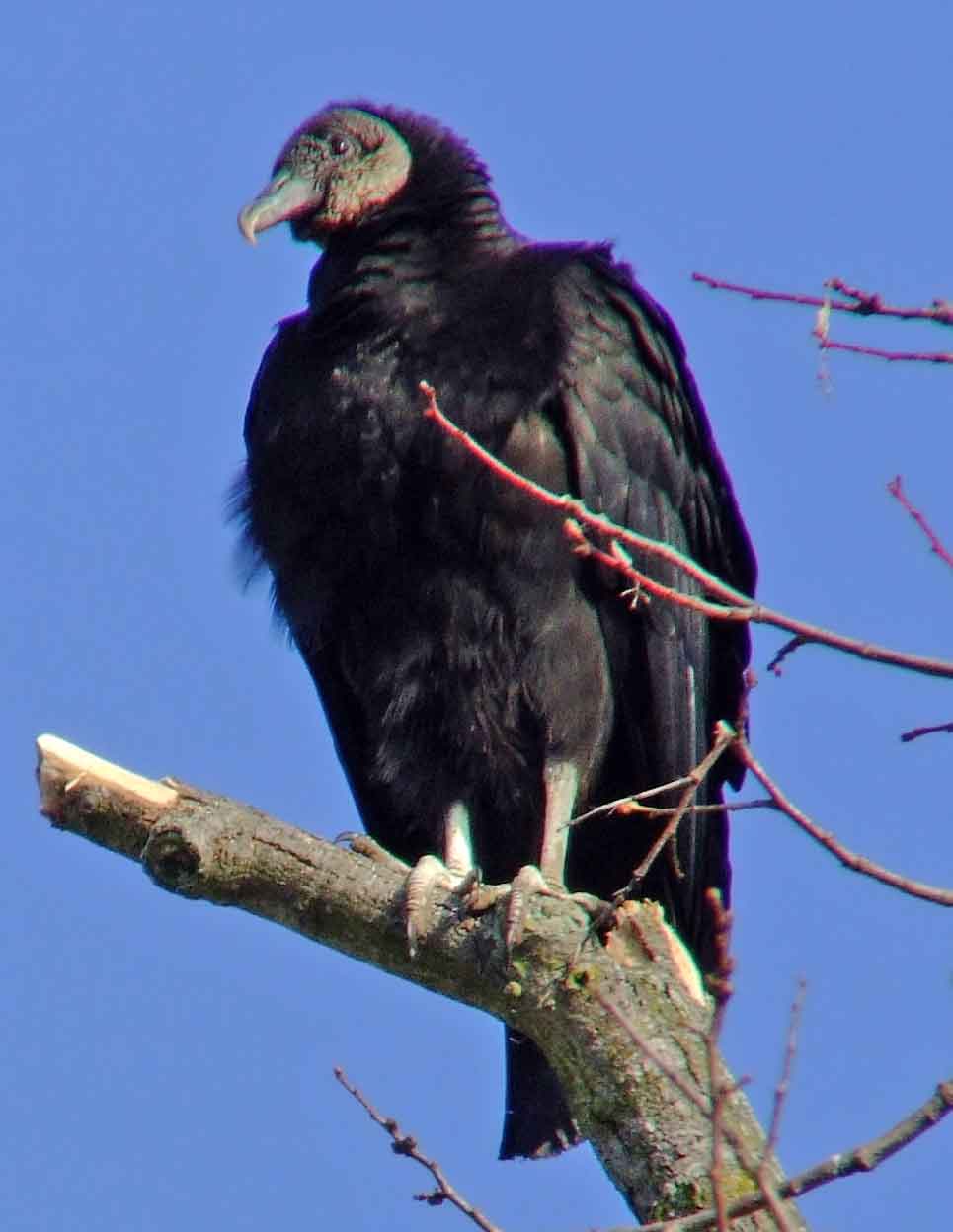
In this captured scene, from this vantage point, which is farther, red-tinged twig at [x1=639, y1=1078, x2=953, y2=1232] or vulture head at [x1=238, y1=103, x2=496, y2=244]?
vulture head at [x1=238, y1=103, x2=496, y2=244]

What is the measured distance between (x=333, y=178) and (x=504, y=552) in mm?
1088

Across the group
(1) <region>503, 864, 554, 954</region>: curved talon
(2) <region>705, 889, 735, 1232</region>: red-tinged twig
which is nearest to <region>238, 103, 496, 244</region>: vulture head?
(1) <region>503, 864, 554, 954</region>: curved talon

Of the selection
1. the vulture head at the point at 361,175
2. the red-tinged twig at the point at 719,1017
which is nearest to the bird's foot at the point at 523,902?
the red-tinged twig at the point at 719,1017

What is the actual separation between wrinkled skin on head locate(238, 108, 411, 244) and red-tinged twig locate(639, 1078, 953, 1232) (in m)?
2.55

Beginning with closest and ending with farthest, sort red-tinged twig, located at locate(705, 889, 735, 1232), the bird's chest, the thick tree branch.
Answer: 1. red-tinged twig, located at locate(705, 889, 735, 1232)
2. the thick tree branch
3. the bird's chest

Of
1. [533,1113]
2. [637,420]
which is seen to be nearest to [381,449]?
[637,420]

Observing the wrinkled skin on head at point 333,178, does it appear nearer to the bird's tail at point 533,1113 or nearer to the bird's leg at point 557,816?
the bird's leg at point 557,816

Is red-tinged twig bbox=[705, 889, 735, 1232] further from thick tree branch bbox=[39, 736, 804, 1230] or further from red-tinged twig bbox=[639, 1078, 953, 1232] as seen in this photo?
thick tree branch bbox=[39, 736, 804, 1230]

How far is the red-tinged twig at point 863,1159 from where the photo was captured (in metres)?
2.01

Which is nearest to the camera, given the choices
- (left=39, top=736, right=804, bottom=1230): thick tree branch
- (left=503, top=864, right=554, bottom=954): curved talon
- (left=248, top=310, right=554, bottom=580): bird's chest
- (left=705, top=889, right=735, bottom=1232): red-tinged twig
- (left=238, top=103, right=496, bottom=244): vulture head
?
(left=705, top=889, right=735, bottom=1232): red-tinged twig

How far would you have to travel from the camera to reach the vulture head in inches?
165

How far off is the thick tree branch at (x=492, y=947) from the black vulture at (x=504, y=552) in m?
0.58

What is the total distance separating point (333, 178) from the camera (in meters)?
4.28

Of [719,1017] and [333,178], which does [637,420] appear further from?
[719,1017]
